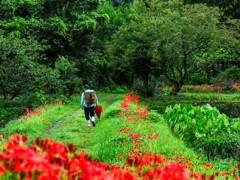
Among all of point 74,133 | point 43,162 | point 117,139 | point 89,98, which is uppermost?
point 43,162

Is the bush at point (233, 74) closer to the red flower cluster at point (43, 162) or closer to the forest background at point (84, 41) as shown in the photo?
the forest background at point (84, 41)

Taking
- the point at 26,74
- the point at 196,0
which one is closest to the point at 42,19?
the point at 26,74

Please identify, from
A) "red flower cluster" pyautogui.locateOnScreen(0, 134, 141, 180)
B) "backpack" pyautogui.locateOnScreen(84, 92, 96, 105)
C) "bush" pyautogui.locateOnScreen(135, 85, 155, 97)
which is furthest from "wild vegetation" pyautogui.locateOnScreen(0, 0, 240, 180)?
"backpack" pyautogui.locateOnScreen(84, 92, 96, 105)

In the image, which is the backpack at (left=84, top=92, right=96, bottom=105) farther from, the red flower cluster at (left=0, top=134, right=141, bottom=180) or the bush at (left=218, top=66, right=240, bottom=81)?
the bush at (left=218, top=66, right=240, bottom=81)

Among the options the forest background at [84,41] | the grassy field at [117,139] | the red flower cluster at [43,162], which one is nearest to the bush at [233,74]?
the forest background at [84,41]

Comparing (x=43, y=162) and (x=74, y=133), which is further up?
(x=43, y=162)

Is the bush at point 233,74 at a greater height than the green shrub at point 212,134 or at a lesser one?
lesser

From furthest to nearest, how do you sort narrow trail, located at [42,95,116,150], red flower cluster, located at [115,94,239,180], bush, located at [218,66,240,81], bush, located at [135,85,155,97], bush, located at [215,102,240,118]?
bush, located at [218,66,240,81] → bush, located at [135,85,155,97] → bush, located at [215,102,240,118] → narrow trail, located at [42,95,116,150] → red flower cluster, located at [115,94,239,180]

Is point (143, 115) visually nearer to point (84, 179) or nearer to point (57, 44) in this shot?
point (84, 179)

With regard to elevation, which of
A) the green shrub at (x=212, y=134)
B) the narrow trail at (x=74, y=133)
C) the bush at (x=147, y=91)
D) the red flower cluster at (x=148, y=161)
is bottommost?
the bush at (x=147, y=91)

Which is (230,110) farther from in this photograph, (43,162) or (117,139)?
(43,162)

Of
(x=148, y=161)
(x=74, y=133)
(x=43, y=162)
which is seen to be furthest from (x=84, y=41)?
(x=43, y=162)

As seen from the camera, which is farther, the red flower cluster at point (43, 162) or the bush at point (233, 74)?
the bush at point (233, 74)

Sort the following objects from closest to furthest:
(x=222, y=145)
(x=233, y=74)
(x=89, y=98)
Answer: (x=222, y=145)
(x=89, y=98)
(x=233, y=74)
